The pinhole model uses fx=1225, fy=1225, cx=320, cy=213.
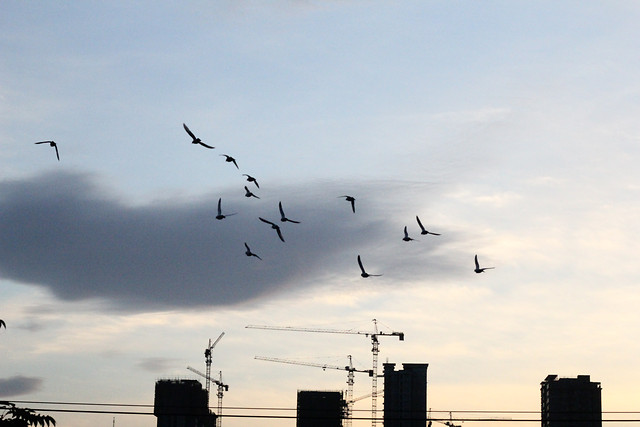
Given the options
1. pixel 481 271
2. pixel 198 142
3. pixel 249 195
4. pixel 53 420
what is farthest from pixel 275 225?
pixel 53 420

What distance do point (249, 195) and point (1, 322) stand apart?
57.6 metres

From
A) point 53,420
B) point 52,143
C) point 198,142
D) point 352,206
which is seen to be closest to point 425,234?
point 352,206

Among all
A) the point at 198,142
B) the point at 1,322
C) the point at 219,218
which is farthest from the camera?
the point at 219,218

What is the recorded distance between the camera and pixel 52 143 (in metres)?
82.3

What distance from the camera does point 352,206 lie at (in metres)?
103

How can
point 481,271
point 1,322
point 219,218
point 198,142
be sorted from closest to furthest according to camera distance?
point 1,322 < point 198,142 < point 219,218 < point 481,271

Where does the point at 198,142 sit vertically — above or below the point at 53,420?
above

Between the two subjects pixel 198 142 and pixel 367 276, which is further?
A: pixel 367 276

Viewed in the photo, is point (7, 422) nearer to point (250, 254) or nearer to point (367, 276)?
point (250, 254)

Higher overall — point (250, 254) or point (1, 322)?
point (250, 254)

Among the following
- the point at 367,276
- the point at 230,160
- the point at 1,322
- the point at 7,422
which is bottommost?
the point at 7,422

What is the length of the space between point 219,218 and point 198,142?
1099cm

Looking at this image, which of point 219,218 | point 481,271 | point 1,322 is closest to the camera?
point 1,322

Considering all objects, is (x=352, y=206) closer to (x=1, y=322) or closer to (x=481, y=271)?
(x=481, y=271)
